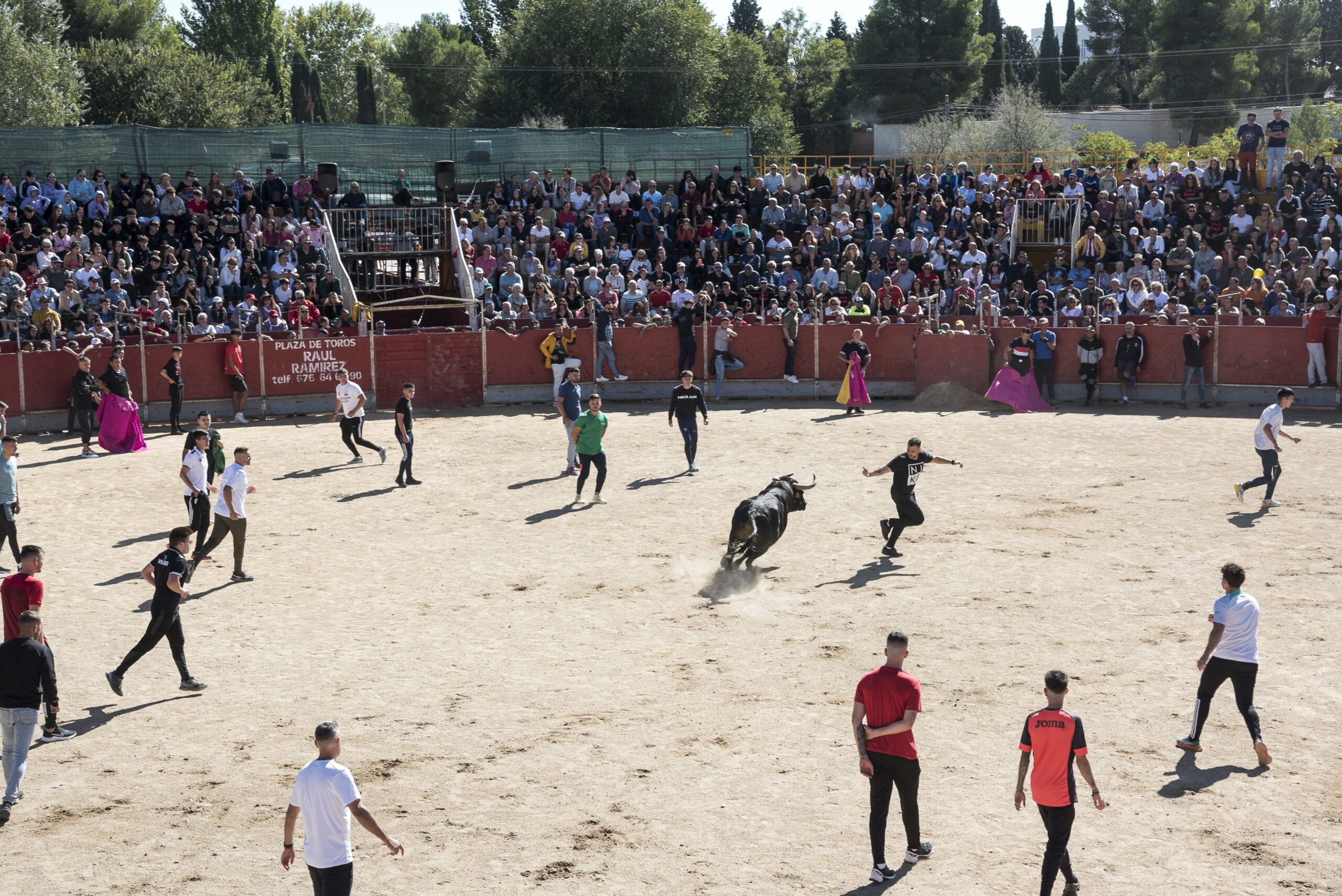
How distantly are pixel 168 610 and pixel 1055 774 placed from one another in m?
7.30

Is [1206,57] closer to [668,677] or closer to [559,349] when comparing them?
[559,349]

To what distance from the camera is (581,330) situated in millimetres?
27484

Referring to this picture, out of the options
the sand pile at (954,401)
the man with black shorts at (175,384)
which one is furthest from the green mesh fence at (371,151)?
the sand pile at (954,401)

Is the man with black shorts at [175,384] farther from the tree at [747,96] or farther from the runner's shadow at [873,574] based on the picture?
the tree at [747,96]

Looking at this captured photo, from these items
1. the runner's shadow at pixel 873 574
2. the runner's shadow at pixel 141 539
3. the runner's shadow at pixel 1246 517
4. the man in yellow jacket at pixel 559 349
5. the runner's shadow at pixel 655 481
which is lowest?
the runner's shadow at pixel 873 574

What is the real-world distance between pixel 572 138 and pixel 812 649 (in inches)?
1081

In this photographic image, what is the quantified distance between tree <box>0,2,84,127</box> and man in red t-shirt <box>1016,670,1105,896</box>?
49.0 m

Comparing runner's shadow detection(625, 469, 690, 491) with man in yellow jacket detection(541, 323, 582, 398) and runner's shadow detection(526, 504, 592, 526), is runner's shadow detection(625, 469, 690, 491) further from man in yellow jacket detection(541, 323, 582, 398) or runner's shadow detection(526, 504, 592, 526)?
man in yellow jacket detection(541, 323, 582, 398)

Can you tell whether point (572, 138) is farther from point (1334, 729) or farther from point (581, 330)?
point (1334, 729)

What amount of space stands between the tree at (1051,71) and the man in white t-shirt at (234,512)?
299 feet

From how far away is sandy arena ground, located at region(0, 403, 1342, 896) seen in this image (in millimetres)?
8273

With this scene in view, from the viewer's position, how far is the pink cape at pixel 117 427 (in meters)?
21.9

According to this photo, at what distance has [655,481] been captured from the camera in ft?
64.1

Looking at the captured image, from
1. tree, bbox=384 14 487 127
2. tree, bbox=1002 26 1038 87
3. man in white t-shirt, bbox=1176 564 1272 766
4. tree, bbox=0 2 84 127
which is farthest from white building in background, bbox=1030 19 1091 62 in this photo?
man in white t-shirt, bbox=1176 564 1272 766
